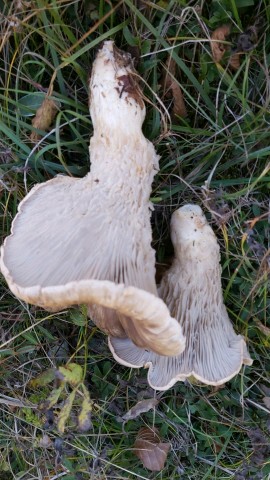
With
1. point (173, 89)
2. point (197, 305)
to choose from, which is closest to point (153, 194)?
point (173, 89)

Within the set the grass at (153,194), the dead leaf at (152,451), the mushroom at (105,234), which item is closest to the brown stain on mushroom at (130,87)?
the mushroom at (105,234)

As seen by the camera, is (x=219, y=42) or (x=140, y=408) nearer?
(x=219, y=42)

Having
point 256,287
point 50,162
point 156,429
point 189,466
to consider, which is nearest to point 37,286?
point 50,162

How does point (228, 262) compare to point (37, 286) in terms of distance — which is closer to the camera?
point (37, 286)

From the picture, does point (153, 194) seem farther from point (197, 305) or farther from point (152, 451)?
point (152, 451)

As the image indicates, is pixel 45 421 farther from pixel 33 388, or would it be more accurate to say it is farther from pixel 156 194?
pixel 156 194

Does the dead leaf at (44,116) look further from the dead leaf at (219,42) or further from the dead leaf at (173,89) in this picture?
the dead leaf at (219,42)
